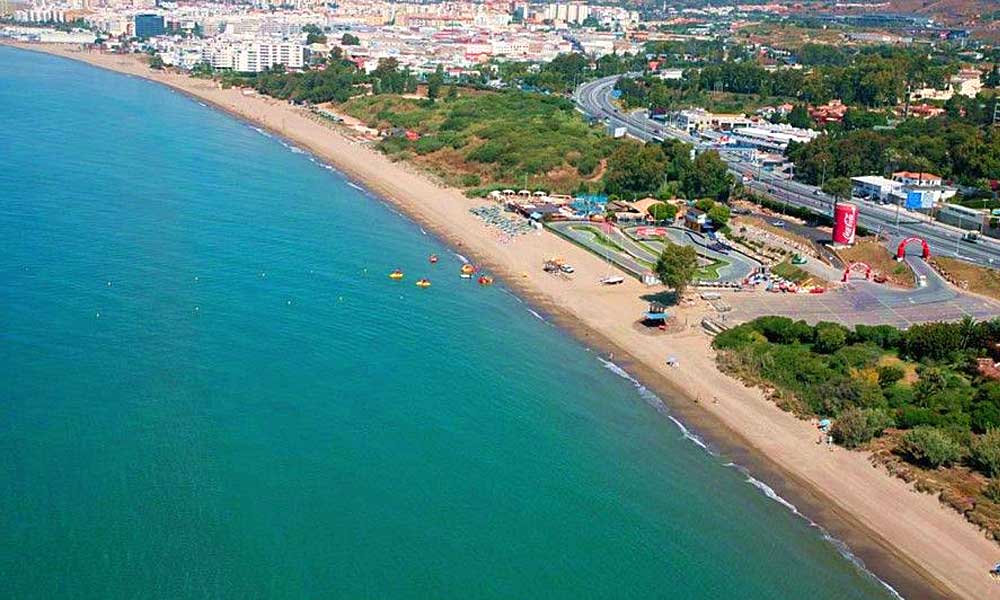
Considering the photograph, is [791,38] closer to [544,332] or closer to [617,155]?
[617,155]

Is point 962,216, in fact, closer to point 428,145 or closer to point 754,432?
point 754,432

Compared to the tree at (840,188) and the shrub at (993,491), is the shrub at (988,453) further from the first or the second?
the tree at (840,188)

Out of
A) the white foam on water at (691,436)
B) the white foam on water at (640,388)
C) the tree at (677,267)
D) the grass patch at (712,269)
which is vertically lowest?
the white foam on water at (691,436)

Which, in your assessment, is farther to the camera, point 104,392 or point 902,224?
point 902,224

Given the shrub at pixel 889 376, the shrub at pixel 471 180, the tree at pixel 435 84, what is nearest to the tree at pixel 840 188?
the shrub at pixel 471 180

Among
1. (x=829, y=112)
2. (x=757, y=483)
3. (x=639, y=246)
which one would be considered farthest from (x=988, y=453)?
(x=829, y=112)

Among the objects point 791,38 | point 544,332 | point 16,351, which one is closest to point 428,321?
point 544,332
